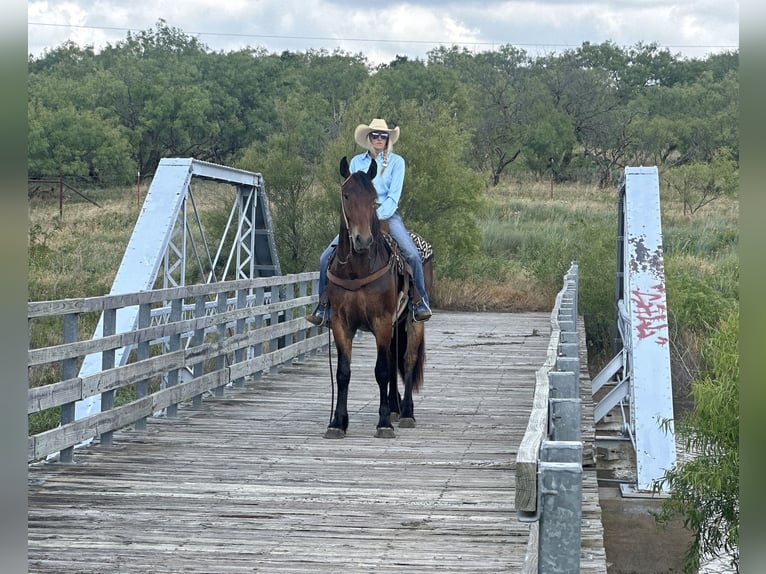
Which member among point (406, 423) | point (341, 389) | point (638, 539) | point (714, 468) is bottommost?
point (638, 539)

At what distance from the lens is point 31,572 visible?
5.30m

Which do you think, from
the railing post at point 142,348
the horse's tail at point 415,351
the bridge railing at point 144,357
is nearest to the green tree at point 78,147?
the bridge railing at point 144,357

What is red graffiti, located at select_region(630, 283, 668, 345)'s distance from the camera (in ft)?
39.8

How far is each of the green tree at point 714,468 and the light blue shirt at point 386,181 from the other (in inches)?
139

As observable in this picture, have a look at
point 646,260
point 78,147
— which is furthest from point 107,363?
point 78,147

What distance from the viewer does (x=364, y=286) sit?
8.77 metres

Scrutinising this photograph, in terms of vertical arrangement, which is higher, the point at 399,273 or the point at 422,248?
the point at 422,248

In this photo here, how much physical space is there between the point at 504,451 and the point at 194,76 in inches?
2284

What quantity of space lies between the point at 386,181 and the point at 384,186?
0.15 ft

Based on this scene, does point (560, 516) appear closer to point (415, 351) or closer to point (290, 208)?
point (415, 351)

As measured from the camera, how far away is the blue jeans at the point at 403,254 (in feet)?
29.8

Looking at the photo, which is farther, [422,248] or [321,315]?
[422,248]

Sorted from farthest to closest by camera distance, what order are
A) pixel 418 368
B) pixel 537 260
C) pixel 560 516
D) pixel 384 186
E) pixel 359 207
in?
pixel 537 260
pixel 418 368
pixel 384 186
pixel 359 207
pixel 560 516
